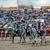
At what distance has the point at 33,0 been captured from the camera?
6727 mm

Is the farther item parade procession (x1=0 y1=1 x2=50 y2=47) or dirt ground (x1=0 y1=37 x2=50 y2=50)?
parade procession (x1=0 y1=1 x2=50 y2=47)

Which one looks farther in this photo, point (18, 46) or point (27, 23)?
point (27, 23)

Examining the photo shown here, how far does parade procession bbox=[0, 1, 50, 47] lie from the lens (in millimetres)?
6727

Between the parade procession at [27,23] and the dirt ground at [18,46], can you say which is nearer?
the dirt ground at [18,46]

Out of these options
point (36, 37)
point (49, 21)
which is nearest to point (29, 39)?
point (36, 37)

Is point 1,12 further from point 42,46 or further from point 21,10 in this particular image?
point 42,46

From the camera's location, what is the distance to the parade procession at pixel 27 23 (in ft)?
22.1

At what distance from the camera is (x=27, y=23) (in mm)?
6742

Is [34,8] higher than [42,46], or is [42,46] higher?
[34,8]

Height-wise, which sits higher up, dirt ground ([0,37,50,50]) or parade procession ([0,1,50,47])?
parade procession ([0,1,50,47])

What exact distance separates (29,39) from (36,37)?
0.18m

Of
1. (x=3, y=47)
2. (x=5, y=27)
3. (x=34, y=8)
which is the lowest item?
(x=3, y=47)

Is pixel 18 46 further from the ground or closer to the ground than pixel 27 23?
closer to the ground

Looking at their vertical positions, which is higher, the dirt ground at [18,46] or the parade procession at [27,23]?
the parade procession at [27,23]
